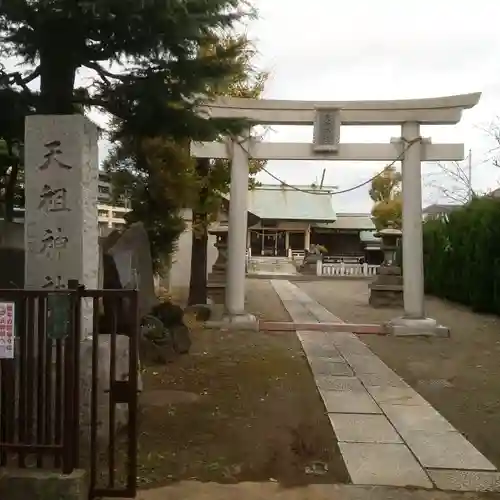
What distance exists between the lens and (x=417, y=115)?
11742 millimetres

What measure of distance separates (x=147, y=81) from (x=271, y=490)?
13.4ft

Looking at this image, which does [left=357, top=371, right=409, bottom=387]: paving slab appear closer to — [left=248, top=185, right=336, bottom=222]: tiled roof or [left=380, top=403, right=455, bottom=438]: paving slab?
[left=380, top=403, right=455, bottom=438]: paving slab

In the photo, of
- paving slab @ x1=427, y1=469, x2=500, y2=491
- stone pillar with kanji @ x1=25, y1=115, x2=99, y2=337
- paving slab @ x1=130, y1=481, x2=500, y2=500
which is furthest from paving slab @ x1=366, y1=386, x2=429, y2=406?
stone pillar with kanji @ x1=25, y1=115, x2=99, y2=337

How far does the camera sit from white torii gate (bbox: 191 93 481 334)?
38.6 feet

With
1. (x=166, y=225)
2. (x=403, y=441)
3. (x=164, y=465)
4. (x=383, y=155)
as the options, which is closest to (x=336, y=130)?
(x=383, y=155)

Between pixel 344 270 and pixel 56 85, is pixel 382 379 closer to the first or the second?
pixel 56 85

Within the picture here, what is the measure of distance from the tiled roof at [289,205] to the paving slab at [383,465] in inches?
1402

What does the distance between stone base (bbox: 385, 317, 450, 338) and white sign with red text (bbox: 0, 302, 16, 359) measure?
9.00 metres

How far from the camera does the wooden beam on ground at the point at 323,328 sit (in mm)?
12070

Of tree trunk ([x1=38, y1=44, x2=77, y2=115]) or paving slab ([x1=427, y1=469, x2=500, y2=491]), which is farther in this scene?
tree trunk ([x1=38, y1=44, x2=77, y2=115])

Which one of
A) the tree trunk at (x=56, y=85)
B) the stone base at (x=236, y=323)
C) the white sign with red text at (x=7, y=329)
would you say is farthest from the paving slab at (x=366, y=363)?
the white sign with red text at (x=7, y=329)

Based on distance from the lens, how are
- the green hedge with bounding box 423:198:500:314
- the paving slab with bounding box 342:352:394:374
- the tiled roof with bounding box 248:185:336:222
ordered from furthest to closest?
the tiled roof with bounding box 248:185:336:222 → the green hedge with bounding box 423:198:500:314 → the paving slab with bounding box 342:352:394:374

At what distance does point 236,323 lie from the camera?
38.9 ft

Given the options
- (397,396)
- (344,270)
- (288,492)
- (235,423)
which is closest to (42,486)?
(288,492)
